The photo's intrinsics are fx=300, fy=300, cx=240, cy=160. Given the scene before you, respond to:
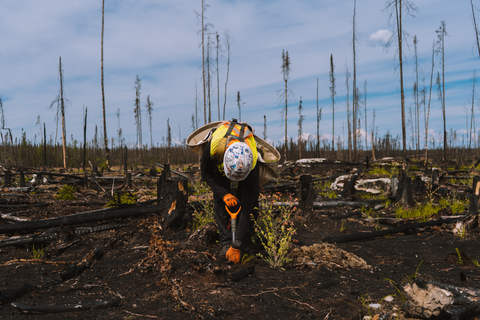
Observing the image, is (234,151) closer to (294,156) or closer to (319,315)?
(319,315)


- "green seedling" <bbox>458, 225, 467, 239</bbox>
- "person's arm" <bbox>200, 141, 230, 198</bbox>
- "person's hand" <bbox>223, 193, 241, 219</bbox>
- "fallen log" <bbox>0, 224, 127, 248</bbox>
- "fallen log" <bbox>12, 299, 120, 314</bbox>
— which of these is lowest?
"green seedling" <bbox>458, 225, 467, 239</bbox>

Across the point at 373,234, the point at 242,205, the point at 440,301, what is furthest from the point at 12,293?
the point at 373,234

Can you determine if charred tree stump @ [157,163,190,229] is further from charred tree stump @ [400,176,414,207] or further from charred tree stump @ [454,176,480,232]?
charred tree stump @ [400,176,414,207]

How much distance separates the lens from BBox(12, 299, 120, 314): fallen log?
242cm

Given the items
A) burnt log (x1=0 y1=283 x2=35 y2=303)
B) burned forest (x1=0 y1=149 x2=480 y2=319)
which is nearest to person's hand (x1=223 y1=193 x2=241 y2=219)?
burned forest (x1=0 y1=149 x2=480 y2=319)

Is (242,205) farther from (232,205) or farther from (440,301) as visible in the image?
(440,301)

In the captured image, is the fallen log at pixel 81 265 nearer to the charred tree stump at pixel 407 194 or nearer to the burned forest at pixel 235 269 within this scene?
the burned forest at pixel 235 269

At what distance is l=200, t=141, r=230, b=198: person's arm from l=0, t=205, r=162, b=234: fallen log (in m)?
2.06

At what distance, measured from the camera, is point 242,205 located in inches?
142

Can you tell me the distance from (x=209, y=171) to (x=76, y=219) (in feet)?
8.28

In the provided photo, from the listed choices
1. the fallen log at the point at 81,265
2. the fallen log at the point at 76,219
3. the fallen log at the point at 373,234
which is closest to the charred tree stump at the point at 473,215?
the fallen log at the point at 373,234

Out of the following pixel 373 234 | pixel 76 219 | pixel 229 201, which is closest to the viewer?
pixel 229 201

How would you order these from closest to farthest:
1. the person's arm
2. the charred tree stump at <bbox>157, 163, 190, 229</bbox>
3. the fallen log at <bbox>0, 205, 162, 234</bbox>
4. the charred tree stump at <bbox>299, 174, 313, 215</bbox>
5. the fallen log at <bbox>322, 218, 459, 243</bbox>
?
the person's arm < the fallen log at <bbox>0, 205, 162, 234</bbox> < the fallen log at <bbox>322, 218, 459, 243</bbox> < the charred tree stump at <bbox>157, 163, 190, 229</bbox> < the charred tree stump at <bbox>299, 174, 313, 215</bbox>

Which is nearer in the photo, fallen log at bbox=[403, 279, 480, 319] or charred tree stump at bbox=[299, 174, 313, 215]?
fallen log at bbox=[403, 279, 480, 319]
